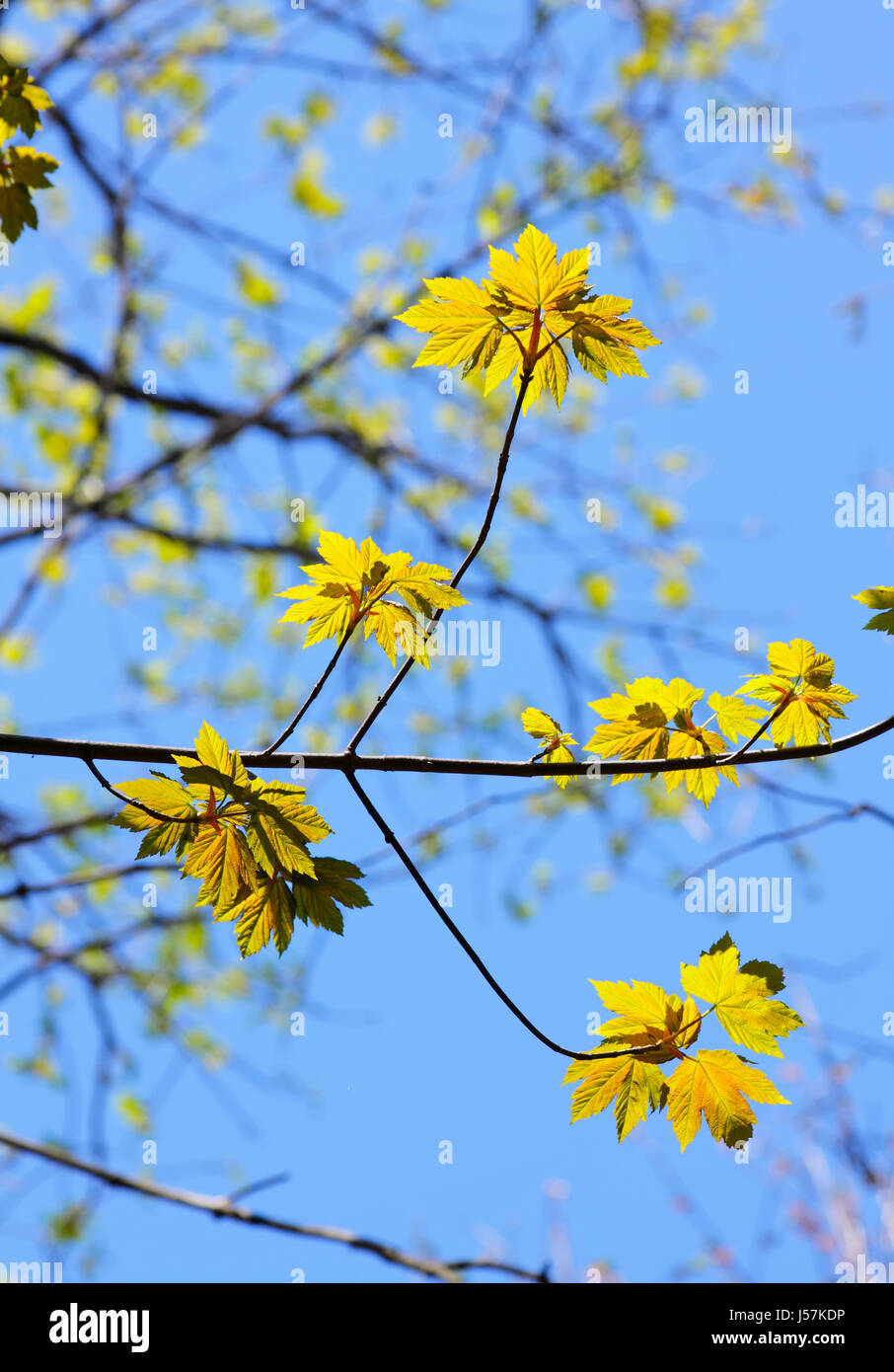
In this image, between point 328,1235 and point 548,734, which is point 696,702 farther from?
point 328,1235

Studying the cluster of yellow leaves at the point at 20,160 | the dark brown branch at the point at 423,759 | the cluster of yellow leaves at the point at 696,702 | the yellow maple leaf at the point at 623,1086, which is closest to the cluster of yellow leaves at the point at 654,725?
the cluster of yellow leaves at the point at 696,702

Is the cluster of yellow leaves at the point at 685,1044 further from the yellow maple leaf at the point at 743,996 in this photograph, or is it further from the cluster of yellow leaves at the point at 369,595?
the cluster of yellow leaves at the point at 369,595

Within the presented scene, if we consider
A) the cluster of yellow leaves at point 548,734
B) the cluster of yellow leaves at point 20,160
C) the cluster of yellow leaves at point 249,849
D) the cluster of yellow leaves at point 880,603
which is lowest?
the cluster of yellow leaves at point 249,849

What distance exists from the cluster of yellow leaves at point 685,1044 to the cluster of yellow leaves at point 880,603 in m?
0.47

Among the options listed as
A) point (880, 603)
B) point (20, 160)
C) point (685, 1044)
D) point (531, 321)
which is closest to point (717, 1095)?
point (685, 1044)

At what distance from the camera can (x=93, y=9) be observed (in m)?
4.63

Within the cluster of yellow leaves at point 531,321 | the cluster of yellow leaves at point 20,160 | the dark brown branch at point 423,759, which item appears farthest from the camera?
the cluster of yellow leaves at point 20,160

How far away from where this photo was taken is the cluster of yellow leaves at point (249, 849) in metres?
1.17

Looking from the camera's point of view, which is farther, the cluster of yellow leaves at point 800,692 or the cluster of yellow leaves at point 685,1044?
the cluster of yellow leaves at point 800,692

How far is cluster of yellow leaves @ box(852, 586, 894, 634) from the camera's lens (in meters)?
1.22

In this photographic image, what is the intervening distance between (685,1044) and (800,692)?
51 cm

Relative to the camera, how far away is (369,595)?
1.30 metres
